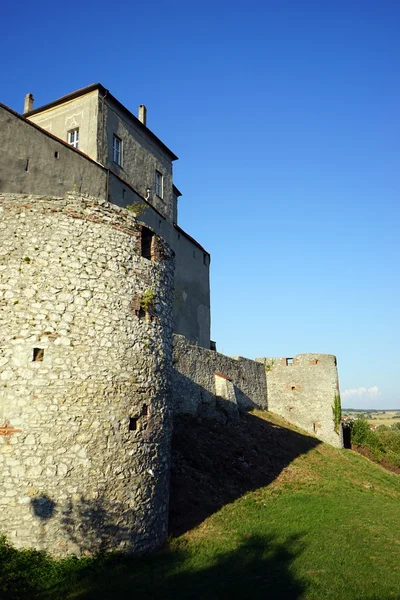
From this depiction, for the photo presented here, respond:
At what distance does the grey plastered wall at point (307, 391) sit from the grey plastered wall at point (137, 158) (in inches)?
458

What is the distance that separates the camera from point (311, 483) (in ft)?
57.7

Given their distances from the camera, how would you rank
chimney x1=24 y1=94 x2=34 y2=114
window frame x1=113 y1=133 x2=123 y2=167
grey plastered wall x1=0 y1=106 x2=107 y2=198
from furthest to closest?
chimney x1=24 y1=94 x2=34 y2=114
window frame x1=113 y1=133 x2=123 y2=167
grey plastered wall x1=0 y1=106 x2=107 y2=198

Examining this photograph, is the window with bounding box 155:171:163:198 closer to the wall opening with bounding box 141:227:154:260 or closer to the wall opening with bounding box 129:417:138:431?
the wall opening with bounding box 141:227:154:260

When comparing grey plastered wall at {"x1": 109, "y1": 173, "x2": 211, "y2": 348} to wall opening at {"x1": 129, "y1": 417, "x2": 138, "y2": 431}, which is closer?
wall opening at {"x1": 129, "y1": 417, "x2": 138, "y2": 431}

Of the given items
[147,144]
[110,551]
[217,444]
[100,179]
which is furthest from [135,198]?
[110,551]

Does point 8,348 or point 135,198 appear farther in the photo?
point 135,198

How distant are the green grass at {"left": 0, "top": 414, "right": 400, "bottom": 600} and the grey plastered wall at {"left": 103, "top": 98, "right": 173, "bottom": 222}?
16.4 m

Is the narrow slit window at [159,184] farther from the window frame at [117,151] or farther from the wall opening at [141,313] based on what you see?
the wall opening at [141,313]

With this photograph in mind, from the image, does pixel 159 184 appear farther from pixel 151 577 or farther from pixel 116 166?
pixel 151 577

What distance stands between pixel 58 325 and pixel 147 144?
2012 cm

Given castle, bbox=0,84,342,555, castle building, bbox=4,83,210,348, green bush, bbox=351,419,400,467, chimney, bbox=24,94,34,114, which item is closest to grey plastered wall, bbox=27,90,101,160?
castle building, bbox=4,83,210,348

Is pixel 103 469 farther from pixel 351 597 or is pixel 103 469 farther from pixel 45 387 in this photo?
pixel 351 597

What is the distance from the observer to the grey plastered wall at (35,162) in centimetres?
1647

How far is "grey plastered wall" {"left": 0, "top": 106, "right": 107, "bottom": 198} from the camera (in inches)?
648
